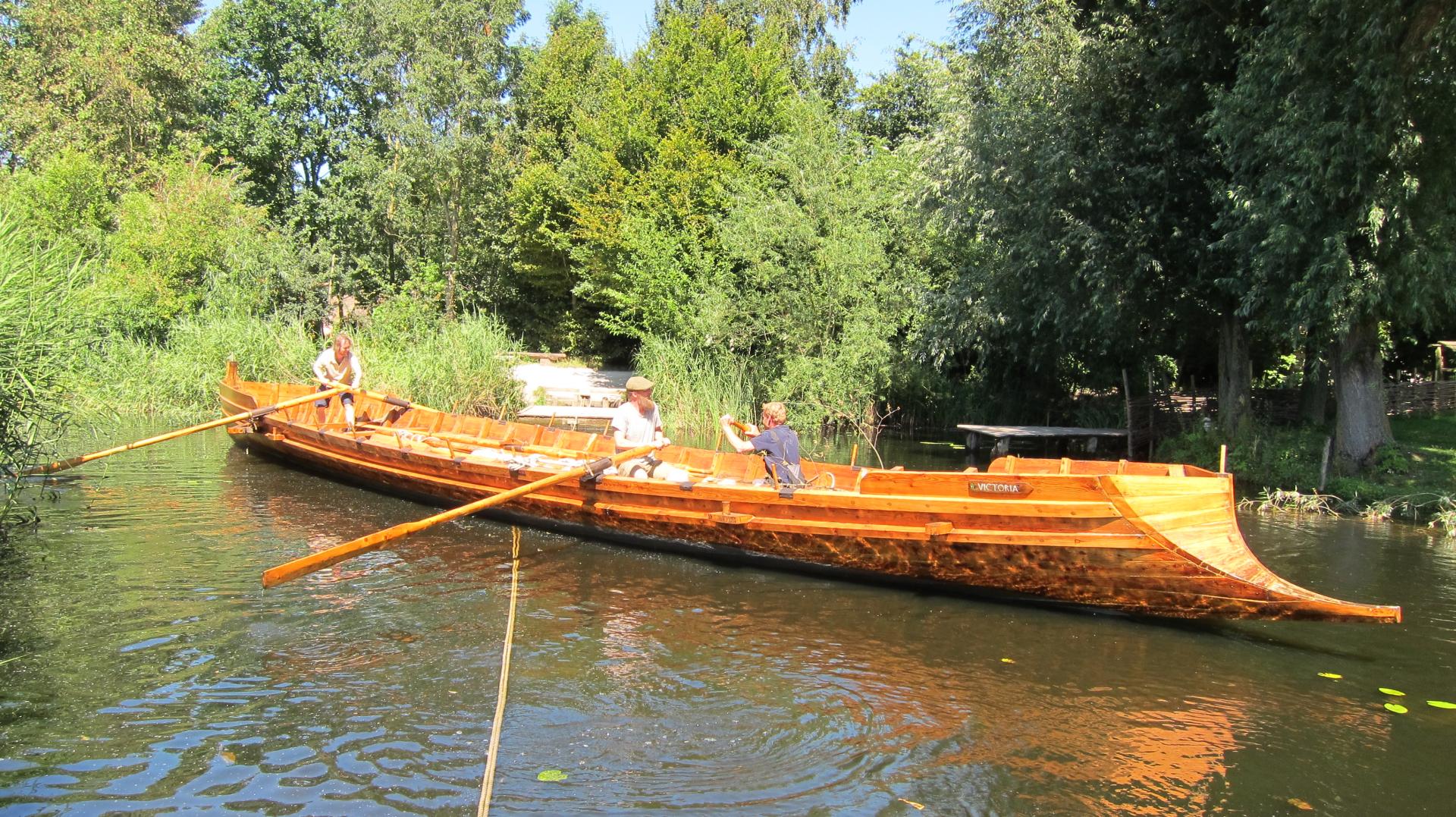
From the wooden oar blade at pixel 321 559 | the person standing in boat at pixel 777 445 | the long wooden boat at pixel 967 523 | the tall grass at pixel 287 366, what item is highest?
the tall grass at pixel 287 366

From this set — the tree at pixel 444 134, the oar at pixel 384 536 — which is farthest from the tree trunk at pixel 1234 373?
the tree at pixel 444 134

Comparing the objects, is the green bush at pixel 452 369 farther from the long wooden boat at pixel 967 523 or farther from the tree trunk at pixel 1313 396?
the tree trunk at pixel 1313 396

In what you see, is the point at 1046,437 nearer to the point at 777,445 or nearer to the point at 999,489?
the point at 777,445

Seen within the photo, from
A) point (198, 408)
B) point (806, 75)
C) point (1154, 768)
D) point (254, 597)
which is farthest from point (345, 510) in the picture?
point (806, 75)

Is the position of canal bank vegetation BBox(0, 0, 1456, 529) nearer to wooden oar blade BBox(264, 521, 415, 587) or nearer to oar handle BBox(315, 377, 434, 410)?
oar handle BBox(315, 377, 434, 410)

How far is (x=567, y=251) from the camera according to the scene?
34.3m

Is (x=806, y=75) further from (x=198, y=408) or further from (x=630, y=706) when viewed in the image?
(x=630, y=706)

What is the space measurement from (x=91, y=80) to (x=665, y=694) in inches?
1634

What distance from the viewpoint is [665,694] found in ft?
21.2

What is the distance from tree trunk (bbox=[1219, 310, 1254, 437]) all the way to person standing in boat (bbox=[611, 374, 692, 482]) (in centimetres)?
1074

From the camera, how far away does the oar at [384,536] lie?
6766mm

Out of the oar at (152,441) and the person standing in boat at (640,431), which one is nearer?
the oar at (152,441)

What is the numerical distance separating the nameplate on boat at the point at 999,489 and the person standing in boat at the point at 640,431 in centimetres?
323

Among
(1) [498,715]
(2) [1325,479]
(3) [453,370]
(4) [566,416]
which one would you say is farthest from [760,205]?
(1) [498,715]
